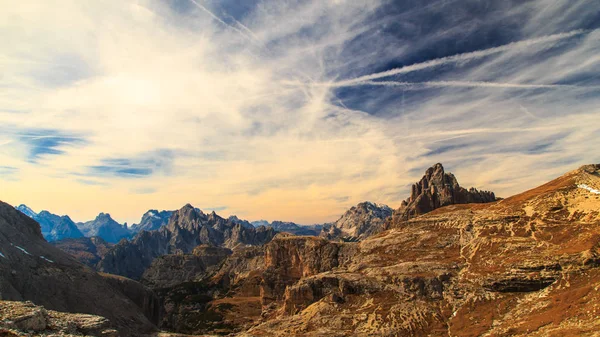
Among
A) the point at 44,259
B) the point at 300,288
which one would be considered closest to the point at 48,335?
the point at 44,259

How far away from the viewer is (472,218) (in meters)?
144

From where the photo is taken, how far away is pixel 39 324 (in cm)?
5550

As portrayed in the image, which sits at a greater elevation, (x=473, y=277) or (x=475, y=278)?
(x=473, y=277)

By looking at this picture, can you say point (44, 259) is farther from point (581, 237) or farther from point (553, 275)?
point (581, 237)

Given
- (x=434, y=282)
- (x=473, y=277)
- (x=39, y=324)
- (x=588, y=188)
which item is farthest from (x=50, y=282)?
(x=588, y=188)

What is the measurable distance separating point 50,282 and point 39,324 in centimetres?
6536

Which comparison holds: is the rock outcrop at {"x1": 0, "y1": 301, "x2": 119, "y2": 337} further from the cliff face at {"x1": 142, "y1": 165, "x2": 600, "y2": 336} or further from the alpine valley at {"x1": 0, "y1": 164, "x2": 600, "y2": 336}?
the cliff face at {"x1": 142, "y1": 165, "x2": 600, "y2": 336}

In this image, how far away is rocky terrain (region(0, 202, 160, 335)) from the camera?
9938 cm

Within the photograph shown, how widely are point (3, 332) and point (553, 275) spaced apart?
124995 mm

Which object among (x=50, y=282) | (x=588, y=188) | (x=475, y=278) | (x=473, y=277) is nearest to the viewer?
(x=50, y=282)

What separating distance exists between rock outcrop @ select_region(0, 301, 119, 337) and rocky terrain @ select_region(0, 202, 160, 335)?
35.2m

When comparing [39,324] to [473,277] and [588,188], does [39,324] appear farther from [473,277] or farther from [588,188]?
[588,188]

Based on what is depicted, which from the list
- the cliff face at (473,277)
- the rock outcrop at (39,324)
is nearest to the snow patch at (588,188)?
the cliff face at (473,277)

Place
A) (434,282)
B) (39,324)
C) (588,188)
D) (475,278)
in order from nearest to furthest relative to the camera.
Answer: (39,324), (475,278), (434,282), (588,188)
